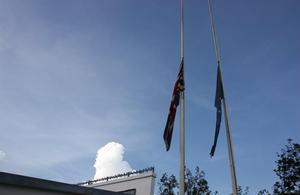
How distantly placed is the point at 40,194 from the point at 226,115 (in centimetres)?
943

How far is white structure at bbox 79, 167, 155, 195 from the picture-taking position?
25344 millimetres

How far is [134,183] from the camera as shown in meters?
26.3

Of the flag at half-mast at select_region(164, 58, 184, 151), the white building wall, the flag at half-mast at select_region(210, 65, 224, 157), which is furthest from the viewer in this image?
the white building wall

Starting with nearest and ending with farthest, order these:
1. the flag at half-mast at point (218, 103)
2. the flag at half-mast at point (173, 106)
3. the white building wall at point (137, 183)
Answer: the flag at half-mast at point (173, 106) → the flag at half-mast at point (218, 103) → the white building wall at point (137, 183)

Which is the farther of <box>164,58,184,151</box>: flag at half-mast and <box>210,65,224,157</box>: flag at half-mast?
<box>210,65,224,157</box>: flag at half-mast

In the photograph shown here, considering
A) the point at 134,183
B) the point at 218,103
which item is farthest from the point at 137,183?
the point at 218,103

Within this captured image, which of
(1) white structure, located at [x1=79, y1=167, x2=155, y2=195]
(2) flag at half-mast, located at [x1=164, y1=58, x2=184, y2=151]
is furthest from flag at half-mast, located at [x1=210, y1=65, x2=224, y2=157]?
(1) white structure, located at [x1=79, y1=167, x2=155, y2=195]

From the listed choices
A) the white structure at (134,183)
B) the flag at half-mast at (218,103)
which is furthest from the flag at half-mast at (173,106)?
the white structure at (134,183)

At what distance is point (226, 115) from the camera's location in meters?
15.5

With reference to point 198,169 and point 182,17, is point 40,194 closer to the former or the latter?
point 182,17

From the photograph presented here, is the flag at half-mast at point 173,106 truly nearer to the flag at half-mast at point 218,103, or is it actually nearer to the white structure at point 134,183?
the flag at half-mast at point 218,103

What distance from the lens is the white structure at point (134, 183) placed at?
25.3m

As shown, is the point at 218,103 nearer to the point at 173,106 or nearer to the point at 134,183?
the point at 173,106

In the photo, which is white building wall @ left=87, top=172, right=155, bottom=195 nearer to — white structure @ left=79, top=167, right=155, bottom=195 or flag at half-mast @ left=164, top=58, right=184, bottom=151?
white structure @ left=79, top=167, right=155, bottom=195
